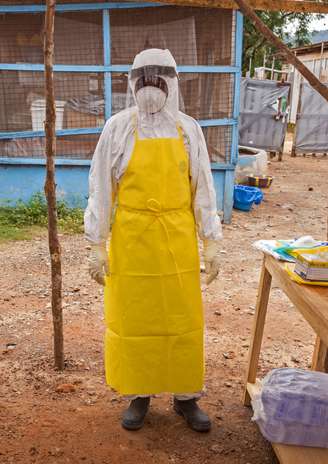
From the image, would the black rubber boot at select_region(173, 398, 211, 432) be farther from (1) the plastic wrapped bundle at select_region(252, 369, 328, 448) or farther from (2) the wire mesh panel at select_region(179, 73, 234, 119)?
(2) the wire mesh panel at select_region(179, 73, 234, 119)

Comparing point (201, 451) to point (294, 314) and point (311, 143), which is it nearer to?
point (294, 314)

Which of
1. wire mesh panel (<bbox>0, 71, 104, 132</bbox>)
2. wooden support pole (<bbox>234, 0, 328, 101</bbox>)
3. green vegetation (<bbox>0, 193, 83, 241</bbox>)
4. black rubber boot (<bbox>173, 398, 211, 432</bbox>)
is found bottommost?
green vegetation (<bbox>0, 193, 83, 241</bbox>)

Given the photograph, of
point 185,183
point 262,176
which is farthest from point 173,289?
→ point 262,176

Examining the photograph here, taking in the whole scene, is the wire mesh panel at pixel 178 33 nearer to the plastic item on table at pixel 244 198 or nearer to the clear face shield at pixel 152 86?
the plastic item on table at pixel 244 198

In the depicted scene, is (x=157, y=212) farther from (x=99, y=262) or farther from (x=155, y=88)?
(x=155, y=88)

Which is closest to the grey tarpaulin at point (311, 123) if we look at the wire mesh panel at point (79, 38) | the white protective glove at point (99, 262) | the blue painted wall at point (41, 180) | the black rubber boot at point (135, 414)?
the blue painted wall at point (41, 180)

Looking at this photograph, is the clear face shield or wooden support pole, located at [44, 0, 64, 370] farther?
wooden support pole, located at [44, 0, 64, 370]

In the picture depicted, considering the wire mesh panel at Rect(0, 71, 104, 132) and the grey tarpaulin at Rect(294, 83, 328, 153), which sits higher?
the wire mesh panel at Rect(0, 71, 104, 132)

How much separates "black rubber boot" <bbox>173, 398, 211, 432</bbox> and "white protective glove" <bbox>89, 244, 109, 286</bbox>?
86 centimetres

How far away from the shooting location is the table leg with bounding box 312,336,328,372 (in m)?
2.46

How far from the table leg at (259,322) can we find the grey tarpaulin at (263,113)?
1050 cm

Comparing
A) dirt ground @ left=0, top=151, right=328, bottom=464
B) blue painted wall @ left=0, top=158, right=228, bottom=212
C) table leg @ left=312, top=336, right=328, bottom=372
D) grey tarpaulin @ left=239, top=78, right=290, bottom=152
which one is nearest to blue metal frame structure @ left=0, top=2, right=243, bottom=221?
blue painted wall @ left=0, top=158, right=228, bottom=212

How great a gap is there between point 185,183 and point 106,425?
1382mm

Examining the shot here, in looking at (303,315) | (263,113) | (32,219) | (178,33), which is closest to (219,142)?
(178,33)
